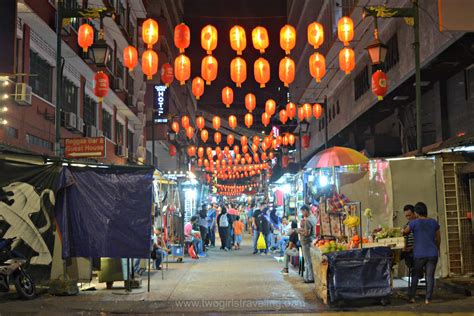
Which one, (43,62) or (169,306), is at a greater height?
(43,62)

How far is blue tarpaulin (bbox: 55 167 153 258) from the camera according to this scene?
11.4 m

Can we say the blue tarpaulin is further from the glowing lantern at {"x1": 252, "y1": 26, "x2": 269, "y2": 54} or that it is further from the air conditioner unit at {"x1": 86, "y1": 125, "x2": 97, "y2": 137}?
the air conditioner unit at {"x1": 86, "y1": 125, "x2": 97, "y2": 137}

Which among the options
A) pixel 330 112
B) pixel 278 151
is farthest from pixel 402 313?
pixel 278 151

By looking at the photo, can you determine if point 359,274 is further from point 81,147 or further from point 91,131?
point 91,131

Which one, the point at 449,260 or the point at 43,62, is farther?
the point at 43,62

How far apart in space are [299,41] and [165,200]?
84.9 feet

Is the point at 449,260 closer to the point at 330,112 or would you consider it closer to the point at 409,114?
the point at 409,114

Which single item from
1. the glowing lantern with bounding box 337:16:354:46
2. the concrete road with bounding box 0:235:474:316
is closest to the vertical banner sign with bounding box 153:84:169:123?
the glowing lantern with bounding box 337:16:354:46

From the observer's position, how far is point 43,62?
58.9ft

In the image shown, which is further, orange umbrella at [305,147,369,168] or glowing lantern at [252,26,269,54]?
glowing lantern at [252,26,269,54]

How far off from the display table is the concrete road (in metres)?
0.26

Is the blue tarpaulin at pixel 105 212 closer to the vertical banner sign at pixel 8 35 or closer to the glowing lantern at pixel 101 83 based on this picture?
the vertical banner sign at pixel 8 35

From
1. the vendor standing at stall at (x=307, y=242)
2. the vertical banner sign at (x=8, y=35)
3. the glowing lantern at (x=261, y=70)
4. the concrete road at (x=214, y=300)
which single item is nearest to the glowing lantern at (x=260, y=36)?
the glowing lantern at (x=261, y=70)

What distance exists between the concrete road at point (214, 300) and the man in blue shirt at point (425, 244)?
62 centimetres
